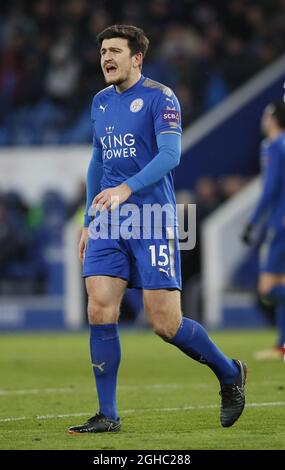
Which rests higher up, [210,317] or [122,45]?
[122,45]

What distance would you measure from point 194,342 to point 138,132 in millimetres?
1200

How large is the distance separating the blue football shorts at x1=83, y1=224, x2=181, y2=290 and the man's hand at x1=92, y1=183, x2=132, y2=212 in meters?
0.28

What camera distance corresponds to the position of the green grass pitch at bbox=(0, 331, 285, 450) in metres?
6.23

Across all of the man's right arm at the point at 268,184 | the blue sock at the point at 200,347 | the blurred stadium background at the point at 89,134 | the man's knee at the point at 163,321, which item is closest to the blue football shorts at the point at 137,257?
the man's knee at the point at 163,321

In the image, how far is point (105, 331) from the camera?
263 inches

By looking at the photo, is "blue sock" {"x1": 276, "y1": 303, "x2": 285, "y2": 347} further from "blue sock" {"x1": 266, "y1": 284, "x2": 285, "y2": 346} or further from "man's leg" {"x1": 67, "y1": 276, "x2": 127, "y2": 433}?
"man's leg" {"x1": 67, "y1": 276, "x2": 127, "y2": 433}

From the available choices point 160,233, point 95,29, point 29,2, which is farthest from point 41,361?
point 29,2

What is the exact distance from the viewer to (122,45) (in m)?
6.77

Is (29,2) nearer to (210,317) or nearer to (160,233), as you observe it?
(210,317)

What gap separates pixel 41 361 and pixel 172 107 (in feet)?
19.1

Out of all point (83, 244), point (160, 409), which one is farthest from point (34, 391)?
point (83, 244)

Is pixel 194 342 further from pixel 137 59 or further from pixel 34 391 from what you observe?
Answer: pixel 34 391

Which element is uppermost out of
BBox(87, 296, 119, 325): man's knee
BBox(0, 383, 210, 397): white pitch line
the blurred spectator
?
the blurred spectator

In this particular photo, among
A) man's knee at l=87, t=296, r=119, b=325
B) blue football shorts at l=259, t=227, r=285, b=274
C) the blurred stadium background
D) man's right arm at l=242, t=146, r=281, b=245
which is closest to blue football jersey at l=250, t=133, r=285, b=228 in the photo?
man's right arm at l=242, t=146, r=281, b=245
